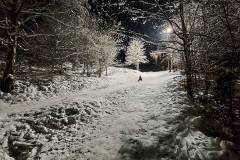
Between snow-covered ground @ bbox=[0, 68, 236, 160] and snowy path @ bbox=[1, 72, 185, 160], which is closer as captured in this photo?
snow-covered ground @ bbox=[0, 68, 236, 160]

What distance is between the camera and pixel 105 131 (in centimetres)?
1109

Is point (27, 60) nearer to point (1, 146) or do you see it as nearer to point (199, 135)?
point (1, 146)

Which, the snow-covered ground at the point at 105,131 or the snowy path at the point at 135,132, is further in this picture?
the snowy path at the point at 135,132

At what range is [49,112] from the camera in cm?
1305

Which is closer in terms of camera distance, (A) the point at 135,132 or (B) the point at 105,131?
(A) the point at 135,132

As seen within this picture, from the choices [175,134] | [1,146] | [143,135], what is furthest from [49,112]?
[175,134]

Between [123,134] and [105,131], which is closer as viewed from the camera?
[123,134]

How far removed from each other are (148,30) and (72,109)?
5748 centimetres

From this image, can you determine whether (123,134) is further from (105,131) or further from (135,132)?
(105,131)

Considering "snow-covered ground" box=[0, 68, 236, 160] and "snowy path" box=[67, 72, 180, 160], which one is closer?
"snow-covered ground" box=[0, 68, 236, 160]

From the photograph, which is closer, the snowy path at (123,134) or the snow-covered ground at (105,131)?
the snow-covered ground at (105,131)

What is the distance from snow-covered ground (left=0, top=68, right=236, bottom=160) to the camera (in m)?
8.73

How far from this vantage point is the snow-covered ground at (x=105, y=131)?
873 centimetres

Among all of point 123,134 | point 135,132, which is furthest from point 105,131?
point 135,132
